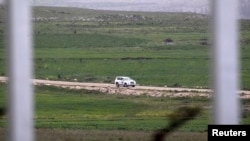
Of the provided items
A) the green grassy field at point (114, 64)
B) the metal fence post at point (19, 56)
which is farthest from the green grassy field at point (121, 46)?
the metal fence post at point (19, 56)

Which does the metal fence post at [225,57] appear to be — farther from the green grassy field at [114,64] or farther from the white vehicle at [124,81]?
the white vehicle at [124,81]

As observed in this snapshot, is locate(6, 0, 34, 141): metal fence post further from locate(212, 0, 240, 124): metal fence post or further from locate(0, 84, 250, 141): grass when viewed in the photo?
locate(212, 0, 240, 124): metal fence post

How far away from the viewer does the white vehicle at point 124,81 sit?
2.20 m

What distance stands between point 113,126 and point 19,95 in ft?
2.55

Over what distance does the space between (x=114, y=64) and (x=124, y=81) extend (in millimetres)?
114

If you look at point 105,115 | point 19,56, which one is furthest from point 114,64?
point 19,56

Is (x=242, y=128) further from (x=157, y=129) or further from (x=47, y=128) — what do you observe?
(x=47, y=128)

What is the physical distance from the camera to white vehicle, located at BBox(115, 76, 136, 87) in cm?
220

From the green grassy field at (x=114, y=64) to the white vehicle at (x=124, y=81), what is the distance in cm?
3

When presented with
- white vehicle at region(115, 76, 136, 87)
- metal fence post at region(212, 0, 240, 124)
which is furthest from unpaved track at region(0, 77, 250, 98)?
metal fence post at region(212, 0, 240, 124)

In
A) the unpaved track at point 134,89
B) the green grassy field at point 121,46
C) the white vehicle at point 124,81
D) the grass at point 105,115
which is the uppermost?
the green grassy field at point 121,46

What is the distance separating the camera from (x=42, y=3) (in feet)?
6.98

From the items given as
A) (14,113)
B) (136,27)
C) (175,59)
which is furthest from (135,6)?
(14,113)

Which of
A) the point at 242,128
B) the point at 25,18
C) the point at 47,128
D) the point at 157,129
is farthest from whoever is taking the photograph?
the point at 47,128
